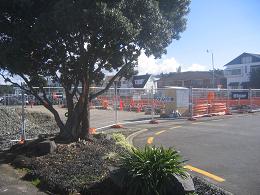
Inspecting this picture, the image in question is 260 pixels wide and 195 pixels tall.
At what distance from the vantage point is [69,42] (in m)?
8.48

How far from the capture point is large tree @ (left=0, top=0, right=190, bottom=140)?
723 centimetres

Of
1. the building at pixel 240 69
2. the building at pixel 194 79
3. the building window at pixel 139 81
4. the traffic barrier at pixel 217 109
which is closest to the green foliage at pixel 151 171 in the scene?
the traffic barrier at pixel 217 109

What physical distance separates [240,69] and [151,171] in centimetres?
7953

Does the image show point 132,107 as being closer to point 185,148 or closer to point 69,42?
point 185,148

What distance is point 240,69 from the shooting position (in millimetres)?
81062

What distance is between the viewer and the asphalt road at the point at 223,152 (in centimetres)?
667

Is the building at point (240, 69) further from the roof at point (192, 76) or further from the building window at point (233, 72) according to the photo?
the roof at point (192, 76)

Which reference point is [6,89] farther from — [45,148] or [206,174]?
[206,174]

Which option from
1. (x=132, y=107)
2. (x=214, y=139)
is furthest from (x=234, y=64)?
(x=214, y=139)

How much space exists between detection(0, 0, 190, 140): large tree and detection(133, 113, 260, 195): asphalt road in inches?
108

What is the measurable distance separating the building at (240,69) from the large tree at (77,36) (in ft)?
228

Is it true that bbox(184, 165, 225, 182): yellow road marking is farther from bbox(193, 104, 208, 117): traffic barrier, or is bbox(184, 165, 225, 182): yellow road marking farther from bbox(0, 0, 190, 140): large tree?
bbox(193, 104, 208, 117): traffic barrier

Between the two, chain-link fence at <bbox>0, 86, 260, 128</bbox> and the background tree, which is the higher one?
the background tree

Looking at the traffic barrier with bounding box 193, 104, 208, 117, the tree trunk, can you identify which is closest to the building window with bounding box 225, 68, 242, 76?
the traffic barrier with bounding box 193, 104, 208, 117
